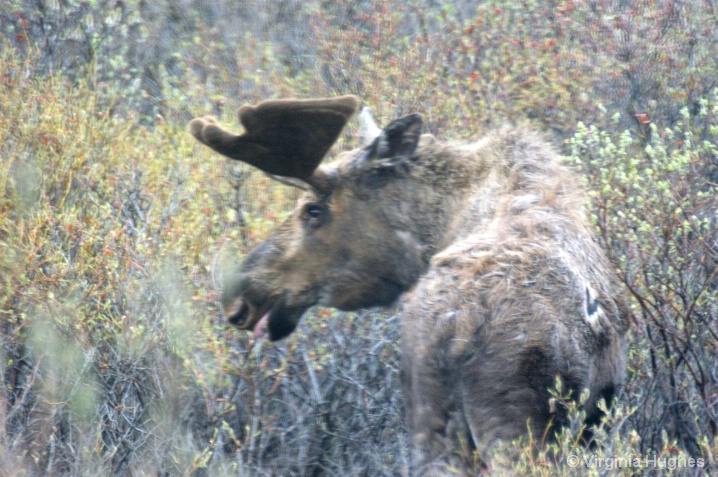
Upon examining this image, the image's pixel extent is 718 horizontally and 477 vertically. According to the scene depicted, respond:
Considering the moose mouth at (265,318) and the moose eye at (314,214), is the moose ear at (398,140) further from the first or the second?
the moose mouth at (265,318)

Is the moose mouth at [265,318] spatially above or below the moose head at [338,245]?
below

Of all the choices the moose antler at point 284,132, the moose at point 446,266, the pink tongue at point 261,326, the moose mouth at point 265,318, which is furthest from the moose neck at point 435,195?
the pink tongue at point 261,326

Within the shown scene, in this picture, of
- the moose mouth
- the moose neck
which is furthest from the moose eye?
the moose mouth

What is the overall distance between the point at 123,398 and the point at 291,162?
70.3 inches

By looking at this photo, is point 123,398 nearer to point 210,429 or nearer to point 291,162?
point 210,429

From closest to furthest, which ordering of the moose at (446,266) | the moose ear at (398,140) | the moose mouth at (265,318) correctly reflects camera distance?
the moose at (446,266) → the moose ear at (398,140) → the moose mouth at (265,318)

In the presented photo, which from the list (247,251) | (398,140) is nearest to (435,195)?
(398,140)

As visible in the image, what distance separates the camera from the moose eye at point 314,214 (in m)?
4.71

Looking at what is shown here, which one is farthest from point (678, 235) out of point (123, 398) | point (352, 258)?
point (123, 398)

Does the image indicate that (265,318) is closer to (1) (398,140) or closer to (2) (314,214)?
(2) (314,214)

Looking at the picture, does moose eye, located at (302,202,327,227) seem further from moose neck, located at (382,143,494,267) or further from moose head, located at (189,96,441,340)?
moose neck, located at (382,143,494,267)

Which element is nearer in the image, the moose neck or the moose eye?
the moose neck

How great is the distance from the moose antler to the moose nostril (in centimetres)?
70

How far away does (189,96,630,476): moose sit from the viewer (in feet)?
11.6
